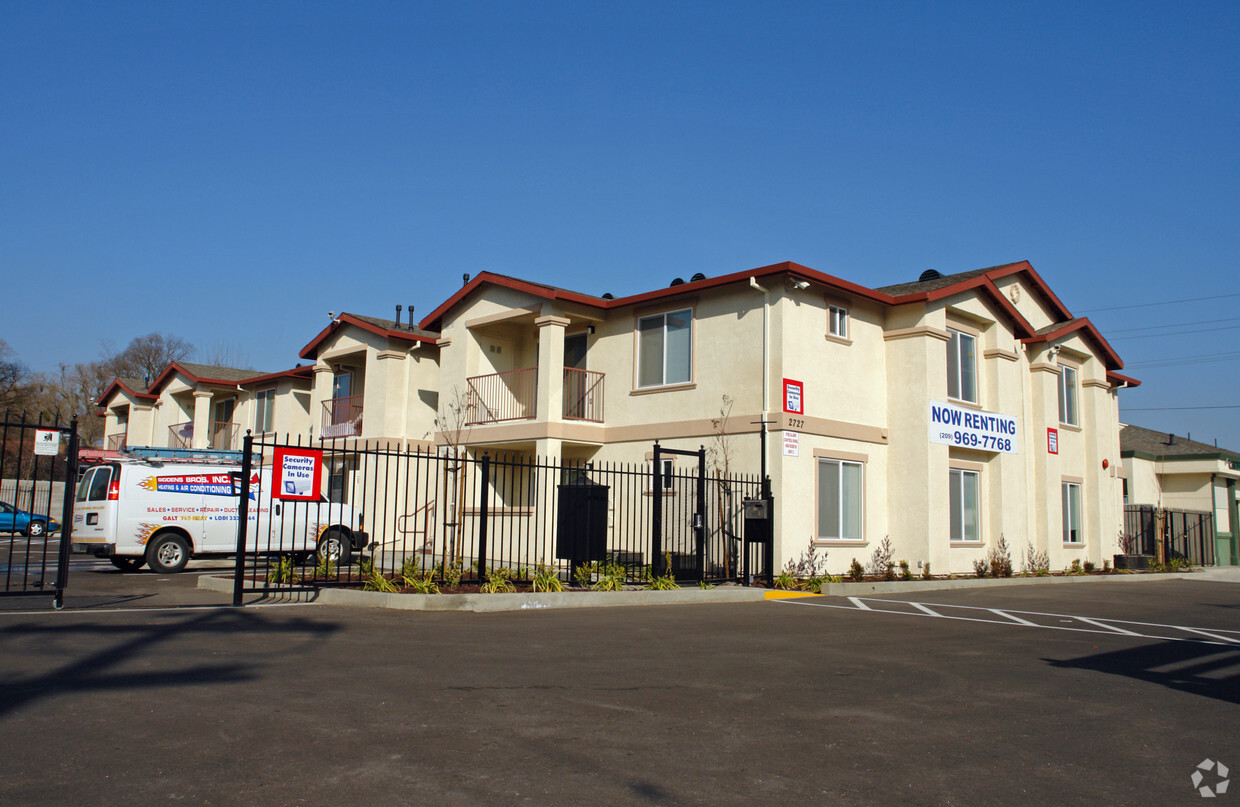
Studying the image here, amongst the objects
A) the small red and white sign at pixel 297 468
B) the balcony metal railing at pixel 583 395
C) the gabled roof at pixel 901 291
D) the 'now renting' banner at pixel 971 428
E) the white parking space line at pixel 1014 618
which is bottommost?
the white parking space line at pixel 1014 618

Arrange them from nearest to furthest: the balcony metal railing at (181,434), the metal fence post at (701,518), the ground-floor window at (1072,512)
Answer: the metal fence post at (701,518) < the ground-floor window at (1072,512) < the balcony metal railing at (181,434)

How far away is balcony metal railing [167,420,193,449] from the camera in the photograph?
36.0 meters

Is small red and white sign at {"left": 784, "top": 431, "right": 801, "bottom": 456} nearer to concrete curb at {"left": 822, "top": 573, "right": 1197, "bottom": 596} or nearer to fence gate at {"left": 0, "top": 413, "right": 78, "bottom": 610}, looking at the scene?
concrete curb at {"left": 822, "top": 573, "right": 1197, "bottom": 596}

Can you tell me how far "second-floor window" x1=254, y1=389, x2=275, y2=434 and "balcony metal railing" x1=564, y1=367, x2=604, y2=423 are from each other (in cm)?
1474

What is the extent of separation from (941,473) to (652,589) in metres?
8.40

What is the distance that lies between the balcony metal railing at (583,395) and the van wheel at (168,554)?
831cm

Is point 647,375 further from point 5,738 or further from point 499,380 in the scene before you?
point 5,738

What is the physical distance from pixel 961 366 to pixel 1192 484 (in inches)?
761

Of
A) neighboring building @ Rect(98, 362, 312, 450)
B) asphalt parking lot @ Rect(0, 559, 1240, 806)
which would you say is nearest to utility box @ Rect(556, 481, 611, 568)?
asphalt parking lot @ Rect(0, 559, 1240, 806)

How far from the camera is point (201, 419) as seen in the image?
34719mm

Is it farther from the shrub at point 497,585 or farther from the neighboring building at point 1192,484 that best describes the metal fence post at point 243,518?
the neighboring building at point 1192,484

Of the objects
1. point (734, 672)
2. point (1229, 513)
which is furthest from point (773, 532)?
point (1229, 513)

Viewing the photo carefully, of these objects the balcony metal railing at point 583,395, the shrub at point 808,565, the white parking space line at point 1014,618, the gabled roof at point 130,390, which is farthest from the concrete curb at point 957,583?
the gabled roof at point 130,390

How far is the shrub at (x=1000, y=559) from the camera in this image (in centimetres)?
2138
